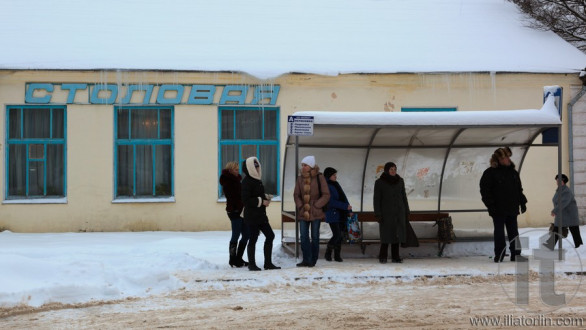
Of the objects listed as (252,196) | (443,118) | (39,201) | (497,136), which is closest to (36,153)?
(39,201)

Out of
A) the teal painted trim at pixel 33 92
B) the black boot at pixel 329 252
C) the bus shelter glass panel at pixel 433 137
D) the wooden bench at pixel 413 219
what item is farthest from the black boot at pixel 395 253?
the teal painted trim at pixel 33 92

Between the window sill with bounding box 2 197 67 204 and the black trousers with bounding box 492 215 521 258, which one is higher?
the window sill with bounding box 2 197 67 204

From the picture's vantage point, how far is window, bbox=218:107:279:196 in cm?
1728

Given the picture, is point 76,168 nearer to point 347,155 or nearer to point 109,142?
point 109,142

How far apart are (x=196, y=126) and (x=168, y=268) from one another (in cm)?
705

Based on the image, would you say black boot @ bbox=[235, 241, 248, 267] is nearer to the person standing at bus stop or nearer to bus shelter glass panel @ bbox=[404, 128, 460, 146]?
bus shelter glass panel @ bbox=[404, 128, 460, 146]

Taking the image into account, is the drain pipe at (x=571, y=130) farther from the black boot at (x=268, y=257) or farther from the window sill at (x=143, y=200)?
the black boot at (x=268, y=257)

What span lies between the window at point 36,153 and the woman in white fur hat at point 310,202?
8.21 meters

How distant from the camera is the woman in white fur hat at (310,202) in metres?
10.8

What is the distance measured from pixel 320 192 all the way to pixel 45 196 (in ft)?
28.6

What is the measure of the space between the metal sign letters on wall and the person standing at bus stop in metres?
7.00

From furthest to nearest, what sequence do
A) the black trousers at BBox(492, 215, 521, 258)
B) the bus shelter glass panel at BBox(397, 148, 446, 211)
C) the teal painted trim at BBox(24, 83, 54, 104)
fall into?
the teal painted trim at BBox(24, 83, 54, 104) < the bus shelter glass panel at BBox(397, 148, 446, 211) < the black trousers at BBox(492, 215, 521, 258)

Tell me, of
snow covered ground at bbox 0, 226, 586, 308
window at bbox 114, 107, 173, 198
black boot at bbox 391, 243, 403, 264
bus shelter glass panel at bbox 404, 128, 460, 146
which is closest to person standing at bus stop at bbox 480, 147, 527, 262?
snow covered ground at bbox 0, 226, 586, 308

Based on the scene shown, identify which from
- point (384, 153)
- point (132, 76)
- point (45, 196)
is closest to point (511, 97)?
point (384, 153)
